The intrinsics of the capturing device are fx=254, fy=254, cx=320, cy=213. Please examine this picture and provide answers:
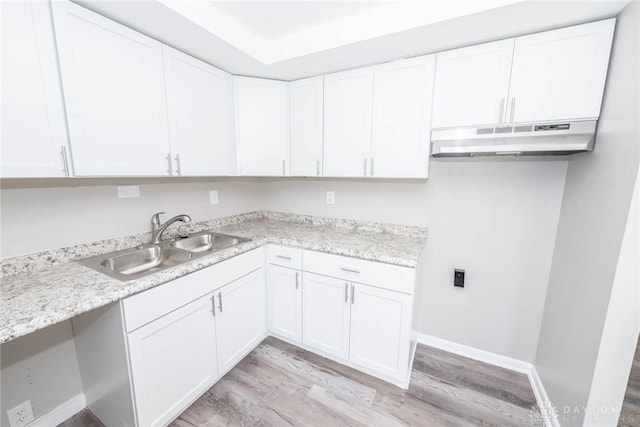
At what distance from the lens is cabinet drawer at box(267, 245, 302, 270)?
193 cm

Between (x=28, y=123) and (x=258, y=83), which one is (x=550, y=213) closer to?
(x=258, y=83)

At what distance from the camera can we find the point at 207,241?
212 centimetres

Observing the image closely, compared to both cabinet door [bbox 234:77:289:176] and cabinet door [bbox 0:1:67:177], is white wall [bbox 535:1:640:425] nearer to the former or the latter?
cabinet door [bbox 234:77:289:176]

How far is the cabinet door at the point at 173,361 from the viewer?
1.24 meters

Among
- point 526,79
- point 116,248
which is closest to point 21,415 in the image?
point 116,248

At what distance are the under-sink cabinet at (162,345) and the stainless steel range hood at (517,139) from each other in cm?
157

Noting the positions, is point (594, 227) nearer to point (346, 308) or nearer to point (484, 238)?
point (484, 238)

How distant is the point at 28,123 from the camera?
3.45 ft

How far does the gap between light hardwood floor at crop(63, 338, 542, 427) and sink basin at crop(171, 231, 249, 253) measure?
0.91 metres

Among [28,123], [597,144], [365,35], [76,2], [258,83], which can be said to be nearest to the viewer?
[28,123]

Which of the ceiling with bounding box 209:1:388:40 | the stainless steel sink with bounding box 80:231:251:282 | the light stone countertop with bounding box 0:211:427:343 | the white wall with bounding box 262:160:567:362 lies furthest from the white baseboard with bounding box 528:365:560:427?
the ceiling with bounding box 209:1:388:40

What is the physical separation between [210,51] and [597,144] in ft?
7.40

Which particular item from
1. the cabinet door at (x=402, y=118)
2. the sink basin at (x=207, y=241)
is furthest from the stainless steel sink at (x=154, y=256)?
the cabinet door at (x=402, y=118)

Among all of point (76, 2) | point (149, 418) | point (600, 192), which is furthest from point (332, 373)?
point (76, 2)
